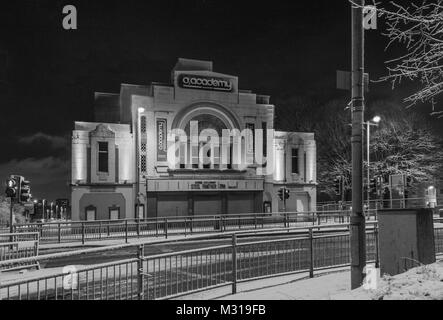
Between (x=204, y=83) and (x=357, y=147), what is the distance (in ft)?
106

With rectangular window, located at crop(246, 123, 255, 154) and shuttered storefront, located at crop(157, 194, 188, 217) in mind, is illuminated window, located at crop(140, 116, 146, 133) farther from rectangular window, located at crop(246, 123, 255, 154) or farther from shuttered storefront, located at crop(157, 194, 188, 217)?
rectangular window, located at crop(246, 123, 255, 154)

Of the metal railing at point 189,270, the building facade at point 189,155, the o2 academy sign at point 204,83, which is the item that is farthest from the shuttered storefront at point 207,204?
the metal railing at point 189,270

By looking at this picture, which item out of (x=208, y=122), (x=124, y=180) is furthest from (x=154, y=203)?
(x=208, y=122)

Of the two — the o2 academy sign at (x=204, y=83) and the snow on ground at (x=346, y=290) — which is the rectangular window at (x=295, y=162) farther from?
the snow on ground at (x=346, y=290)

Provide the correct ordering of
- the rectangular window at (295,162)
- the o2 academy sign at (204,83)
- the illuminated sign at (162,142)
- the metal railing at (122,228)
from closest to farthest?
1. the metal railing at (122,228)
2. the illuminated sign at (162,142)
3. the o2 academy sign at (204,83)
4. the rectangular window at (295,162)

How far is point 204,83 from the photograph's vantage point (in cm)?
4009

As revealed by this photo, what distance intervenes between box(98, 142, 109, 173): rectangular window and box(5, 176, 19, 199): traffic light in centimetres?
1537

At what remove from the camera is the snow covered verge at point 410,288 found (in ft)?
21.0

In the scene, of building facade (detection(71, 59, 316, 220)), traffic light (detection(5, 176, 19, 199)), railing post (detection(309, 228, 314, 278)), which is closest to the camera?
railing post (detection(309, 228, 314, 278))

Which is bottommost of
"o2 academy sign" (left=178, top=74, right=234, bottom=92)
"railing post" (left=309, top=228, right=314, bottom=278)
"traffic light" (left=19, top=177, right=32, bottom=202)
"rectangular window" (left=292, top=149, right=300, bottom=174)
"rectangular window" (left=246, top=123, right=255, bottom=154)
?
"railing post" (left=309, top=228, right=314, bottom=278)

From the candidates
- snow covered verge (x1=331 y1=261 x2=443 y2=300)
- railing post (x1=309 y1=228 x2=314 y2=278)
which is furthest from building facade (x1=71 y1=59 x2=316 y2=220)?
snow covered verge (x1=331 y1=261 x2=443 y2=300)

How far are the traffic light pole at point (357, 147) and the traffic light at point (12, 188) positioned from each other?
1606cm

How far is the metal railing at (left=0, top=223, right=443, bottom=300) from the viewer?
6758 mm

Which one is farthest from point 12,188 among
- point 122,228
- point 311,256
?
point 311,256
